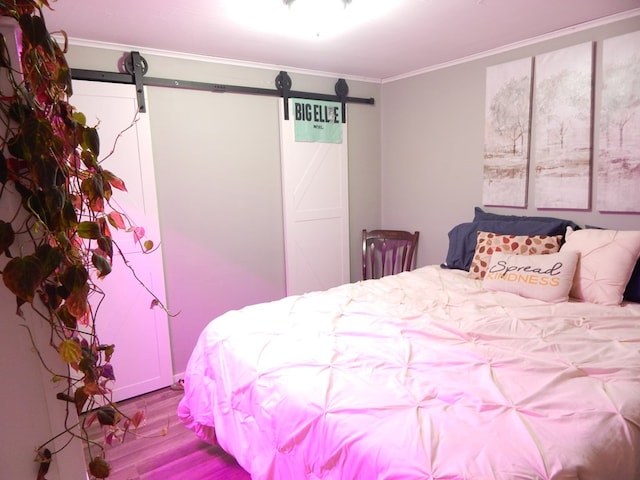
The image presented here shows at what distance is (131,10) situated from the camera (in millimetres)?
2105

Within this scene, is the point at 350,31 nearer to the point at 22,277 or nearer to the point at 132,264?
the point at 132,264

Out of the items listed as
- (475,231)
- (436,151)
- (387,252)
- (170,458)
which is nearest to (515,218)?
(475,231)

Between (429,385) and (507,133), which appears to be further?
(507,133)

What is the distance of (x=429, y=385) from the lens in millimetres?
1441

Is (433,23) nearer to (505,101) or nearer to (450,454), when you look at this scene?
(505,101)

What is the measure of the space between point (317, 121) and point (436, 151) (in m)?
1.07

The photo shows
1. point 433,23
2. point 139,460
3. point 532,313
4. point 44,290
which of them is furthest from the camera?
point 433,23

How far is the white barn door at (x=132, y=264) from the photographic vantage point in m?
2.64

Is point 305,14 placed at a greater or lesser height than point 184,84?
greater

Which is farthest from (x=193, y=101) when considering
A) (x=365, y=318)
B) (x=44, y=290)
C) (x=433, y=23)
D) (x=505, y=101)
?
(x=44, y=290)

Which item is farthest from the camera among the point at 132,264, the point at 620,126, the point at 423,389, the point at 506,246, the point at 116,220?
the point at 132,264

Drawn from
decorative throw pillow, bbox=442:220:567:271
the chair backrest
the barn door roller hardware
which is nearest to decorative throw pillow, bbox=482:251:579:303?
decorative throw pillow, bbox=442:220:567:271

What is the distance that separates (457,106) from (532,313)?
1.93 meters

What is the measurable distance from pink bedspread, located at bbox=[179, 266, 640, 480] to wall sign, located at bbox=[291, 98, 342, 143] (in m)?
1.67
